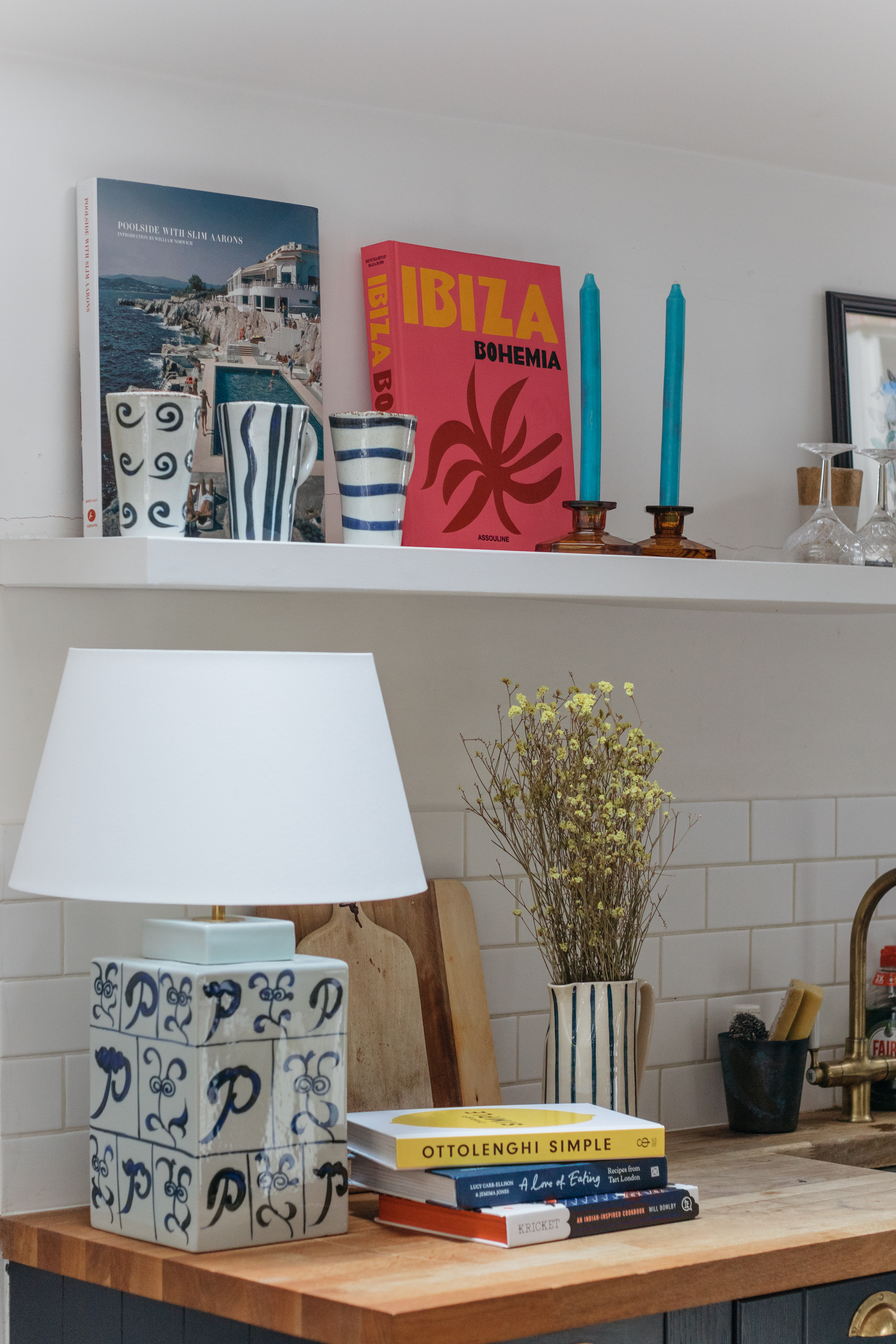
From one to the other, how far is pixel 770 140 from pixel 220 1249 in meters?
1.57

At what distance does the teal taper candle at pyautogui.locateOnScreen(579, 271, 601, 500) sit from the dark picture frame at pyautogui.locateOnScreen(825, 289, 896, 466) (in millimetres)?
527

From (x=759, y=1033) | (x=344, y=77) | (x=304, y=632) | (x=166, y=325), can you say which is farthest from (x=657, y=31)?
(x=759, y=1033)

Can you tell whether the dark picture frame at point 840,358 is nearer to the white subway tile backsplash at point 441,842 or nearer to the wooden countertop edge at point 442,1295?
the white subway tile backsplash at point 441,842

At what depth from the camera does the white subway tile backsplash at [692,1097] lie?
6.93 ft

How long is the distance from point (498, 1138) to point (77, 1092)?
0.50 metres

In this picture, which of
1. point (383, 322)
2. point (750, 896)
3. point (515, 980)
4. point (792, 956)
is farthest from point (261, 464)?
point (792, 956)

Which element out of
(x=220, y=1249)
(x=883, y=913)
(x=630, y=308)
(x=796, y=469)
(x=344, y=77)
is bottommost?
(x=220, y=1249)

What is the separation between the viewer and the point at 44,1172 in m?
1.71

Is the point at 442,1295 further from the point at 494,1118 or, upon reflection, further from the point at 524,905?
the point at 524,905

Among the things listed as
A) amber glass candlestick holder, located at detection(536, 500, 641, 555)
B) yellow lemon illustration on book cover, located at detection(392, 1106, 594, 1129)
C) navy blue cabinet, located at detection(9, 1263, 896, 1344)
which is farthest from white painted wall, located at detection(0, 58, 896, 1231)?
yellow lemon illustration on book cover, located at detection(392, 1106, 594, 1129)

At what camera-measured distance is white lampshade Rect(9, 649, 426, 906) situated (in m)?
1.43

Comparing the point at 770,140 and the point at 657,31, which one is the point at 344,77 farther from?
the point at 770,140

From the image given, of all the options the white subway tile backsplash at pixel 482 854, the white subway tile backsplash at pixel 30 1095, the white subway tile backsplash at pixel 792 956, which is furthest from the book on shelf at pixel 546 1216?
the white subway tile backsplash at pixel 792 956

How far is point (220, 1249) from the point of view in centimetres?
147
